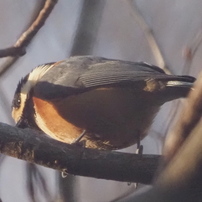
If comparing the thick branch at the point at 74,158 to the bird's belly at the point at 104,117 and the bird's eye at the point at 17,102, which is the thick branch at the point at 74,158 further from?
the bird's eye at the point at 17,102

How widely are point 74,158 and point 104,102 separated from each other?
692 mm

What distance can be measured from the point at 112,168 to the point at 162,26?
5.37 feet

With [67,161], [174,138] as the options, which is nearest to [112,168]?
[67,161]

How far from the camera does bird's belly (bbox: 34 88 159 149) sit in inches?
99.8

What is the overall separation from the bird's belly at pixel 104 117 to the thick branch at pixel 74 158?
566 millimetres

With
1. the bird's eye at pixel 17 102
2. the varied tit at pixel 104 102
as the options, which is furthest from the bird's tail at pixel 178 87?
the bird's eye at pixel 17 102

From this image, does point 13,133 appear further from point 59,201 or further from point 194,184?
point 194,184

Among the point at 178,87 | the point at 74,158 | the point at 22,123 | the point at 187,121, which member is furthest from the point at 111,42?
the point at 187,121

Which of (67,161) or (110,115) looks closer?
(67,161)

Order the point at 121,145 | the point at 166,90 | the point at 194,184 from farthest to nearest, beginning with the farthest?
the point at 121,145 → the point at 166,90 → the point at 194,184

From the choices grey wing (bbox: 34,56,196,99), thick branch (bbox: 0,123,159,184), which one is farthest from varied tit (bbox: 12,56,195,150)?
thick branch (bbox: 0,123,159,184)

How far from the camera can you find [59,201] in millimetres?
2148

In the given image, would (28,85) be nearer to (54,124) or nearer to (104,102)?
(54,124)

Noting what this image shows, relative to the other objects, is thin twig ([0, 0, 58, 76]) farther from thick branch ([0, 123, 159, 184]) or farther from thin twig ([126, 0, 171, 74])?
thin twig ([126, 0, 171, 74])
